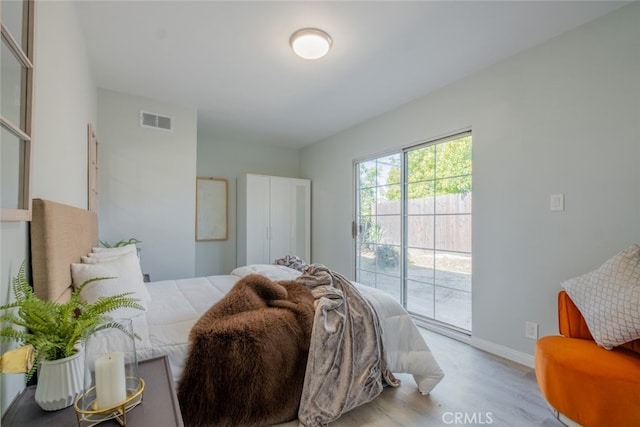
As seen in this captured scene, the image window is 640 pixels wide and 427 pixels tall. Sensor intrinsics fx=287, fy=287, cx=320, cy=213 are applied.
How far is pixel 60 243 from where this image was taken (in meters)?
1.40

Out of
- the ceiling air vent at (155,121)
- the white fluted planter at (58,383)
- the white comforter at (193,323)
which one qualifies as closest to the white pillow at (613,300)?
the white comforter at (193,323)

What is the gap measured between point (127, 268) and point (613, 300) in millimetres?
2745

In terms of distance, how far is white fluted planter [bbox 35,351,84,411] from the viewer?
78cm

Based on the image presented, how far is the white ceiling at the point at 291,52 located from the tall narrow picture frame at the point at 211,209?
1.45 metres

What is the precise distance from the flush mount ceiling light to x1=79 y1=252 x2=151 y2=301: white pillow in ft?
6.46

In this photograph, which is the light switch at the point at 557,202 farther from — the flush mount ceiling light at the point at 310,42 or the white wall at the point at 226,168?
the white wall at the point at 226,168

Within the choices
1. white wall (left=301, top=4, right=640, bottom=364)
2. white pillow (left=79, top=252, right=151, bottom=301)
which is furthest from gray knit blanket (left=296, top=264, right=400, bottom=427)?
white wall (left=301, top=4, right=640, bottom=364)

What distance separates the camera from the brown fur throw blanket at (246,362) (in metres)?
1.37

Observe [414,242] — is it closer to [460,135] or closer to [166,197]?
[460,135]

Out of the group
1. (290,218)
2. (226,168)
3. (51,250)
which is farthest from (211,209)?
(51,250)

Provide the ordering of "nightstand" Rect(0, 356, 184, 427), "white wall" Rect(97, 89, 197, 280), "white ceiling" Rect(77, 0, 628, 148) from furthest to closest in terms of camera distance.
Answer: "white wall" Rect(97, 89, 197, 280) → "white ceiling" Rect(77, 0, 628, 148) → "nightstand" Rect(0, 356, 184, 427)

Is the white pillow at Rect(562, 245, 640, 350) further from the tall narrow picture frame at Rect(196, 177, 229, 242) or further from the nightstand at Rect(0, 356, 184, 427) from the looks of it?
the tall narrow picture frame at Rect(196, 177, 229, 242)

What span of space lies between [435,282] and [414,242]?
506mm

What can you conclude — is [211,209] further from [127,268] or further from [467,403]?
[467,403]
